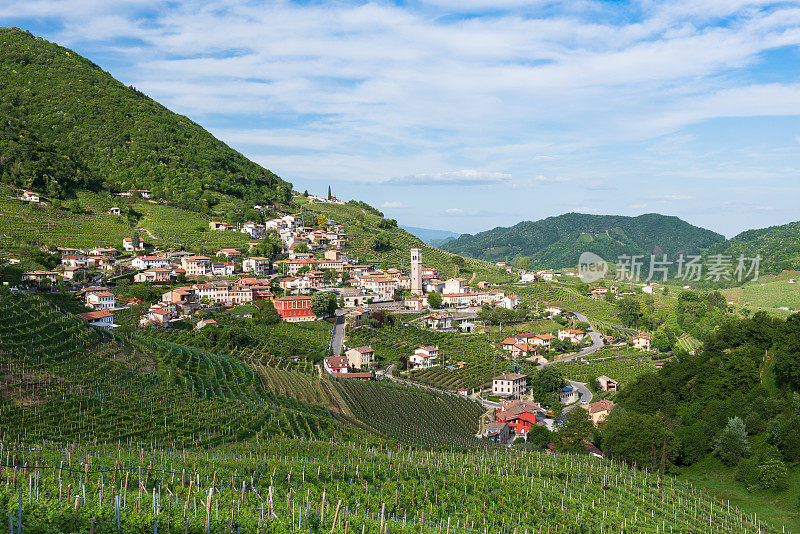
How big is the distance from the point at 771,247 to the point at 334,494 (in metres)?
135

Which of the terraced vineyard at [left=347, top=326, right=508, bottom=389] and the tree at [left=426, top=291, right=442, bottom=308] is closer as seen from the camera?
the terraced vineyard at [left=347, top=326, right=508, bottom=389]

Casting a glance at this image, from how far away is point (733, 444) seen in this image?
22.0m

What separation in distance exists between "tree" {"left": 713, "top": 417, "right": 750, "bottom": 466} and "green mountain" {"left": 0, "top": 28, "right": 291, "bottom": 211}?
6681 cm

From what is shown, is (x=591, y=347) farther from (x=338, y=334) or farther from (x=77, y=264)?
(x=77, y=264)

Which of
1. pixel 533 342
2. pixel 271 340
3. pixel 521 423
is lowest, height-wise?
pixel 521 423

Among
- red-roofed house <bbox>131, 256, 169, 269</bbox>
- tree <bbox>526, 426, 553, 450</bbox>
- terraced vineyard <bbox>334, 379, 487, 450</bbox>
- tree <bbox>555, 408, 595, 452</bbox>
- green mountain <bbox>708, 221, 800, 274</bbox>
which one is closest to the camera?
tree <bbox>555, 408, 595, 452</bbox>

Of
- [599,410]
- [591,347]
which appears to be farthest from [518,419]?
[591,347]

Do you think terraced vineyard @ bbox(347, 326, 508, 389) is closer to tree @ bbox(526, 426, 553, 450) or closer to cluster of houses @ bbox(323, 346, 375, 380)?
cluster of houses @ bbox(323, 346, 375, 380)

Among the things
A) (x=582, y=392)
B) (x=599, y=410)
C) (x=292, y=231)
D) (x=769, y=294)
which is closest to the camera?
(x=599, y=410)

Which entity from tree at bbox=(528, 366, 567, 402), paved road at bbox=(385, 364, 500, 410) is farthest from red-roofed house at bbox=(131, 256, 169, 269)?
tree at bbox=(528, 366, 567, 402)

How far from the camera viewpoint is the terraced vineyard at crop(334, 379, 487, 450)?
2734 cm

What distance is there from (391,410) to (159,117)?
85.0 m

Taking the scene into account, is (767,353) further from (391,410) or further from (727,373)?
(391,410)

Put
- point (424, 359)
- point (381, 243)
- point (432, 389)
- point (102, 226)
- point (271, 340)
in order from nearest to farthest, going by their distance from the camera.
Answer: point (432, 389), point (271, 340), point (424, 359), point (102, 226), point (381, 243)
